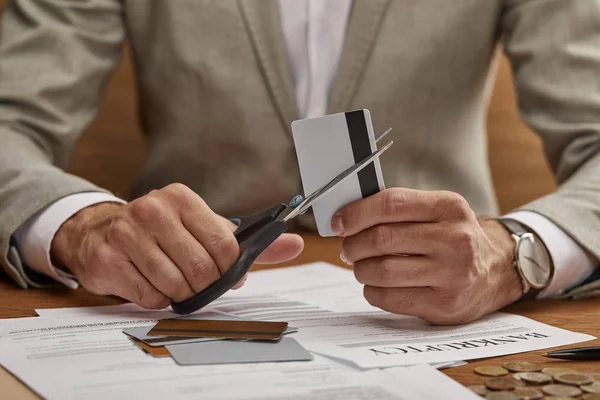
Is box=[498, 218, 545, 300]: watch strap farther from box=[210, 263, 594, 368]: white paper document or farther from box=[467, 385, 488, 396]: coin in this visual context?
box=[467, 385, 488, 396]: coin

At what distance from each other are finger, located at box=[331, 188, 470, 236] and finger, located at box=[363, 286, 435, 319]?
65 mm

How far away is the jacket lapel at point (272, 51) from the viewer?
47.4 inches

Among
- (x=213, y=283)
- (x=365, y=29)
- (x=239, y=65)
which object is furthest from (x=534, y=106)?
(x=213, y=283)

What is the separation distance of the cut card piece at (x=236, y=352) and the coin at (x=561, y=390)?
0.17 metres

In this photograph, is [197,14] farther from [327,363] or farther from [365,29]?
[327,363]

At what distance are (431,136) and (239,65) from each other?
1.10 feet

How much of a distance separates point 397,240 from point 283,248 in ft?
0.50

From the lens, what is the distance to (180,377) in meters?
0.53

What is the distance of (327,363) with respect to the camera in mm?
575

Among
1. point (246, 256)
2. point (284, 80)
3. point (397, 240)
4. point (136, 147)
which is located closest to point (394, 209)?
point (397, 240)

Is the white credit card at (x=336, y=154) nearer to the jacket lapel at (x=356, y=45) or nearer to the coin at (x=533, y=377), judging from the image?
the coin at (x=533, y=377)

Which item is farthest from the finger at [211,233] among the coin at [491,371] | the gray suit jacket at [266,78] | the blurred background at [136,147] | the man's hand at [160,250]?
the blurred background at [136,147]

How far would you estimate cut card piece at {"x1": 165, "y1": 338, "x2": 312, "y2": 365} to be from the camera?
1.87 ft

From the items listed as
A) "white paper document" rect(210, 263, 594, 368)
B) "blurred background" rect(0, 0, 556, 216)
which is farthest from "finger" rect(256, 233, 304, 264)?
"blurred background" rect(0, 0, 556, 216)
